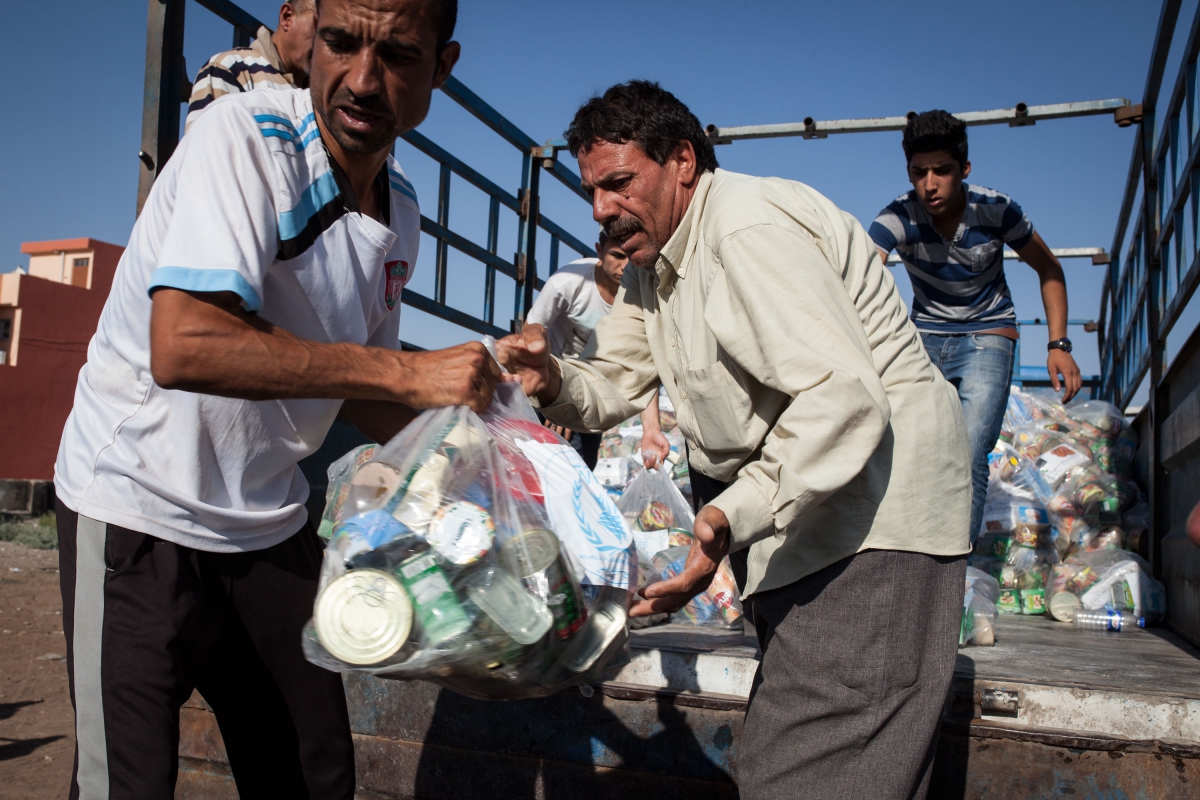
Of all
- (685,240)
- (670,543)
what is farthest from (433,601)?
(670,543)

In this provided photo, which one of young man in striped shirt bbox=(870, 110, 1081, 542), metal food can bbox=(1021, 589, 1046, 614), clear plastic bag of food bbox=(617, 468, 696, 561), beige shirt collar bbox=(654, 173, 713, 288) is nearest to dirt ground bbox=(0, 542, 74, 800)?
clear plastic bag of food bbox=(617, 468, 696, 561)

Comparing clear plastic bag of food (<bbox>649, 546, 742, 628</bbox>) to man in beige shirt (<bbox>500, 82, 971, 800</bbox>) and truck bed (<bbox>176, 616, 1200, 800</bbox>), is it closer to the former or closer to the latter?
truck bed (<bbox>176, 616, 1200, 800</bbox>)

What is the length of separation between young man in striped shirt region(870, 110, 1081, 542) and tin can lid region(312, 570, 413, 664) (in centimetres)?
266

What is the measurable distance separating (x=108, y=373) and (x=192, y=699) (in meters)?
1.33

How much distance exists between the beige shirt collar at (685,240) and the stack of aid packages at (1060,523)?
1627 millimetres

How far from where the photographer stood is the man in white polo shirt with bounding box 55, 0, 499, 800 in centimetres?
126

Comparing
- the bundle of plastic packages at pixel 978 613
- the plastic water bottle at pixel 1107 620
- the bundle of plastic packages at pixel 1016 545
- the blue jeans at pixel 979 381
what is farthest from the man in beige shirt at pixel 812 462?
the bundle of plastic packages at pixel 1016 545

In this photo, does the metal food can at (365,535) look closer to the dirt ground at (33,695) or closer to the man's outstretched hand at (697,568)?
the man's outstretched hand at (697,568)

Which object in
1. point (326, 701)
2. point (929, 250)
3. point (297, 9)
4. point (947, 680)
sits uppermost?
point (297, 9)

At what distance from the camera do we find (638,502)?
379 centimetres

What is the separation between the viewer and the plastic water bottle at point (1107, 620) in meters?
3.29

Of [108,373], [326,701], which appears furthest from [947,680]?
[108,373]

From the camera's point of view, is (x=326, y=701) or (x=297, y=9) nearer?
(x=326, y=701)

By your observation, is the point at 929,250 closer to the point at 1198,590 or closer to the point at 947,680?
the point at 1198,590
